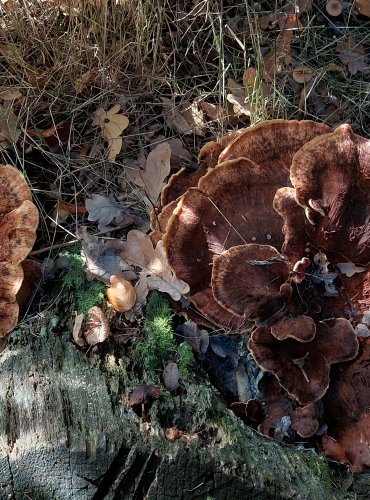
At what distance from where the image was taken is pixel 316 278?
126 inches

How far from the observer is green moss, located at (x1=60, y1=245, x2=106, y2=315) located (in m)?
3.37

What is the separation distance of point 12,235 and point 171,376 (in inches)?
50.1

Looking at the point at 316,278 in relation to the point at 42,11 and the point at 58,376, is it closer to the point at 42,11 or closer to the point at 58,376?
the point at 58,376

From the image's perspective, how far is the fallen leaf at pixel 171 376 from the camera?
309cm

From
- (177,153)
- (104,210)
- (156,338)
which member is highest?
(177,153)

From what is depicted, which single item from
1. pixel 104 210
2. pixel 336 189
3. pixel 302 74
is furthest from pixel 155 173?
pixel 302 74

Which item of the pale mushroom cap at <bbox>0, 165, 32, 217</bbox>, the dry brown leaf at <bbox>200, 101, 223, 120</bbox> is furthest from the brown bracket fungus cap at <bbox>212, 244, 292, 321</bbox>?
the dry brown leaf at <bbox>200, 101, 223, 120</bbox>

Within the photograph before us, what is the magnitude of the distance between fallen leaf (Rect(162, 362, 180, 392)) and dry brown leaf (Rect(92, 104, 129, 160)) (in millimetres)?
1726

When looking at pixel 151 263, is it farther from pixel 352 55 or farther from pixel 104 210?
pixel 352 55

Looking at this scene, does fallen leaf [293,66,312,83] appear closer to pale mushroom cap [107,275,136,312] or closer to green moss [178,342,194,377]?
pale mushroom cap [107,275,136,312]

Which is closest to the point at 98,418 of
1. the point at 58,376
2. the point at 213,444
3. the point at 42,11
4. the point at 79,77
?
the point at 58,376

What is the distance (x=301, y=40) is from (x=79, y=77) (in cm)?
189

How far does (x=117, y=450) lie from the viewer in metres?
2.69

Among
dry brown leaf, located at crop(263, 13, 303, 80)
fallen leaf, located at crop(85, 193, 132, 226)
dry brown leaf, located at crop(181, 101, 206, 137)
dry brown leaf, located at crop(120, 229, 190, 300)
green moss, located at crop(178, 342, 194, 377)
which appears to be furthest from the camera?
dry brown leaf, located at crop(263, 13, 303, 80)
